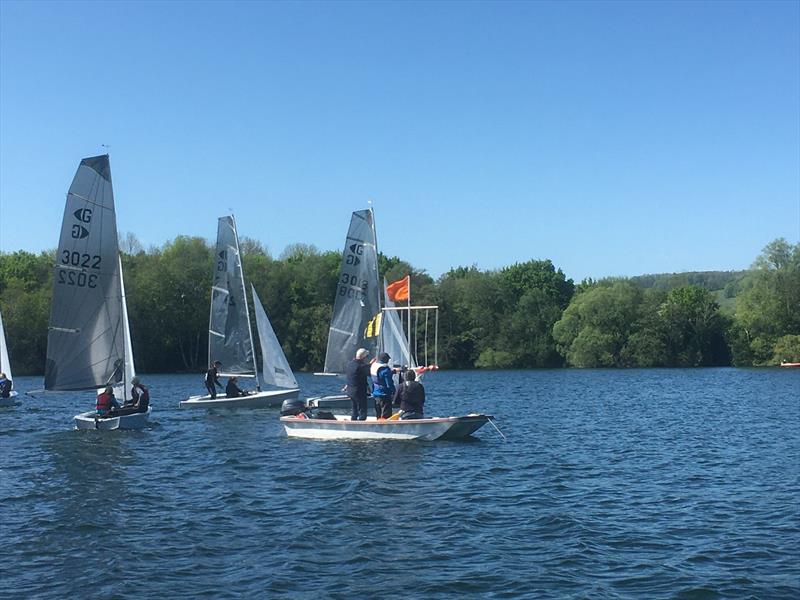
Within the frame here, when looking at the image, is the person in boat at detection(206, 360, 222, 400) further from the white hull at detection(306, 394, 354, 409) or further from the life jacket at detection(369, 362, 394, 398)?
the life jacket at detection(369, 362, 394, 398)

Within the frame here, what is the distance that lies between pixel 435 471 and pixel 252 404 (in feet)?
63.6

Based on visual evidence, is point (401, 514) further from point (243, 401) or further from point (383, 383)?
point (243, 401)

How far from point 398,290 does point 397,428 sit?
14715 mm

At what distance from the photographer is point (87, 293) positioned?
2966cm

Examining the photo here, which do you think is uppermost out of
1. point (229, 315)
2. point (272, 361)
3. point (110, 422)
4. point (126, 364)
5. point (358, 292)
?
point (358, 292)

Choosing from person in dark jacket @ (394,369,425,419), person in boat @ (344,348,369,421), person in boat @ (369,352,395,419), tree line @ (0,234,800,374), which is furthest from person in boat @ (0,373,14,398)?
tree line @ (0,234,800,374)

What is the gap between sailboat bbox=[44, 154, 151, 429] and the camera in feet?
95.1

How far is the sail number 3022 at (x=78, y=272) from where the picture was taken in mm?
29078

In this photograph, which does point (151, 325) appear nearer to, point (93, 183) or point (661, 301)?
point (661, 301)

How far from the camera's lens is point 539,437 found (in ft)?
97.1

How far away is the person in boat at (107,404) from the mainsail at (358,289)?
903cm

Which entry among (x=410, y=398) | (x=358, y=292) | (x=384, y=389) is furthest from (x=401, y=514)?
(x=358, y=292)

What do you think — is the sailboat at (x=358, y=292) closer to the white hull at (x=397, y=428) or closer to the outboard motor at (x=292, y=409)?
the outboard motor at (x=292, y=409)

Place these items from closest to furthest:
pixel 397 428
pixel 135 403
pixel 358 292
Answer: pixel 397 428
pixel 135 403
pixel 358 292
